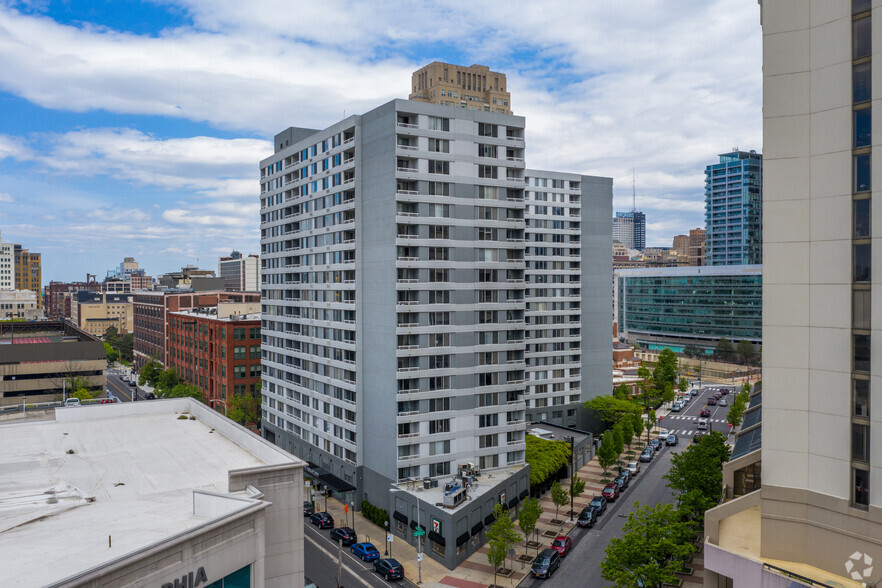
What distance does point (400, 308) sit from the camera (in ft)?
203

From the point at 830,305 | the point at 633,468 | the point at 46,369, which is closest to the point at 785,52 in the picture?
the point at 830,305

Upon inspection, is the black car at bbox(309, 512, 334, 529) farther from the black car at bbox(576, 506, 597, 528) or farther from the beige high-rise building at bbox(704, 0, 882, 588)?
the beige high-rise building at bbox(704, 0, 882, 588)

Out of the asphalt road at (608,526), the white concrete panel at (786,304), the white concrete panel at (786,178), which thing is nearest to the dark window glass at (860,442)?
the white concrete panel at (786,304)

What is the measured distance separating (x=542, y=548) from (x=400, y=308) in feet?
93.3

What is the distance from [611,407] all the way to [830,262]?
77633 mm

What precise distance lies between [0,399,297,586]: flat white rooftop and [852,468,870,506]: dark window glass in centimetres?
3075

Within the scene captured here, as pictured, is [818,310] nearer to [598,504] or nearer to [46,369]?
[598,504]

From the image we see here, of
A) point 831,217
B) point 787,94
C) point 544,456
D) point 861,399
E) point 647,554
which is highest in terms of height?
point 787,94

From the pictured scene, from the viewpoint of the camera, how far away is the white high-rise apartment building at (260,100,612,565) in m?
62.7

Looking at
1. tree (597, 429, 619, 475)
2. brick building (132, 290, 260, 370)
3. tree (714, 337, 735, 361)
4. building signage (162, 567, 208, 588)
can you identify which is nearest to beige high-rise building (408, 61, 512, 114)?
brick building (132, 290, 260, 370)

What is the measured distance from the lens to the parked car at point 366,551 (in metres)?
55.4

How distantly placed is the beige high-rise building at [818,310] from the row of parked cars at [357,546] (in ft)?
91.7

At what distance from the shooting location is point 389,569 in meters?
51.6

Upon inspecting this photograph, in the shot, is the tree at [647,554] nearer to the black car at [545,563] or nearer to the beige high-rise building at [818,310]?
the beige high-rise building at [818,310]
